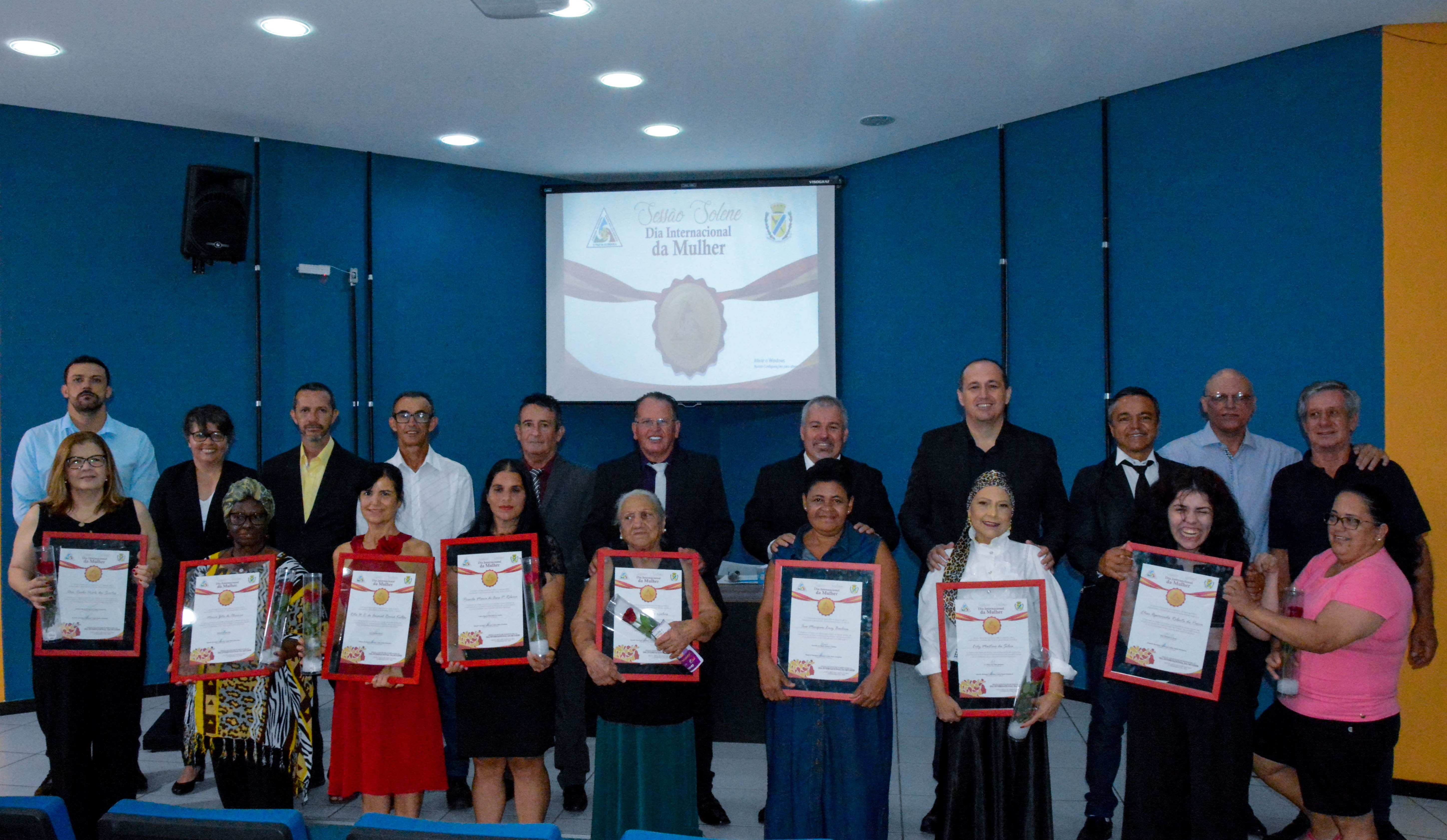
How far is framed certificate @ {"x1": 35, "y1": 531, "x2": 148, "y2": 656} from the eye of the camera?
3.16 meters

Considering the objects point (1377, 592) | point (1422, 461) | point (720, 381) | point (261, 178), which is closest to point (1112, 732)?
point (1377, 592)

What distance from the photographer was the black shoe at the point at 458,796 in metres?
4.05

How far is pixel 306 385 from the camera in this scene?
4109mm

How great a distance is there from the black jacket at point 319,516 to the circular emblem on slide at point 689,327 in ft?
10.4

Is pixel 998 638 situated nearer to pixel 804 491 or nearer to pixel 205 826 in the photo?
pixel 804 491

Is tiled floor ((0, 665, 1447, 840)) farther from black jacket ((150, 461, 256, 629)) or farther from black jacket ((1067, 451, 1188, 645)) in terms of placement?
black jacket ((150, 461, 256, 629))

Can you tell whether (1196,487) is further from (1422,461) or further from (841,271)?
(841,271)

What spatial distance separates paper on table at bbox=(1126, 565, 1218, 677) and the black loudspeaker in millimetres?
5104

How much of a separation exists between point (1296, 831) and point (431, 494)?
3515 millimetres

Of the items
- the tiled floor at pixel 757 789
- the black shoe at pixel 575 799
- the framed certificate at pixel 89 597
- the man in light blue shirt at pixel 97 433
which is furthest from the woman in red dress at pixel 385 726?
the man in light blue shirt at pixel 97 433

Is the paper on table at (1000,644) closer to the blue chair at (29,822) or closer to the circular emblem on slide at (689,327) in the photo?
the blue chair at (29,822)

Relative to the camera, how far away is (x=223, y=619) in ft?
9.78

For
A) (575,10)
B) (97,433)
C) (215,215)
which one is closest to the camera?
(575,10)

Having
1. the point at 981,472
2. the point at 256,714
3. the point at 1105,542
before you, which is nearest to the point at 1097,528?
the point at 1105,542
